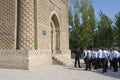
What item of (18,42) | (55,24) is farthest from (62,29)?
(18,42)

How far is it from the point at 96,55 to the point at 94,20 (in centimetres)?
2264

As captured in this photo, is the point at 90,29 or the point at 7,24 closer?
the point at 7,24

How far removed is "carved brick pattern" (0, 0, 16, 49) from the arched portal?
24.2 feet

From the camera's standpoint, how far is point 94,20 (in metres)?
40.1

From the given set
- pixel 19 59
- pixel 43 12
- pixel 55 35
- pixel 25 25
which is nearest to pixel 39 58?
pixel 19 59

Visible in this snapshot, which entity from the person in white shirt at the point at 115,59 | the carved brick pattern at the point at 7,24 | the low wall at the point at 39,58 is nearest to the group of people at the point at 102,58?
the person in white shirt at the point at 115,59

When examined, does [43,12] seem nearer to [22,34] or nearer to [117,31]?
[22,34]

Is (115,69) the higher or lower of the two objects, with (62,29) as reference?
lower

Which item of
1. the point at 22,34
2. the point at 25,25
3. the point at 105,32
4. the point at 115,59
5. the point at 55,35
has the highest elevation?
the point at 105,32

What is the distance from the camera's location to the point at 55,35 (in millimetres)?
25172

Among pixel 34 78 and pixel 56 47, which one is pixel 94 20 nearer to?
pixel 56 47

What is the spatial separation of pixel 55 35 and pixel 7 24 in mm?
8171

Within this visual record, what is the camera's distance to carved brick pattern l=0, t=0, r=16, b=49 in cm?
1741

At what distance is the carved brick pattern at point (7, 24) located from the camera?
17406 millimetres
